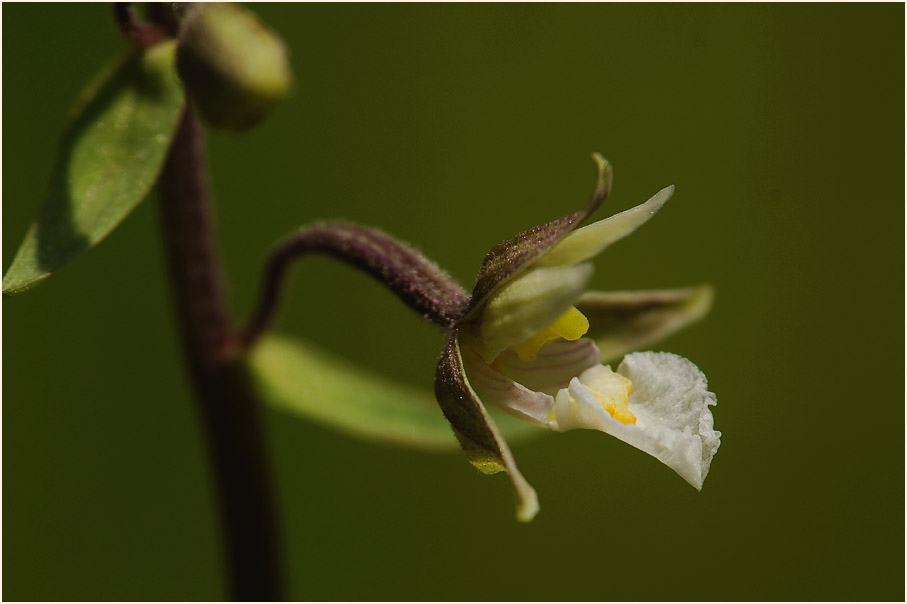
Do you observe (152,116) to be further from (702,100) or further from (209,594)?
(702,100)

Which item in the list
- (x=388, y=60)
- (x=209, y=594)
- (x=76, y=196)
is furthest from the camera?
(x=388, y=60)

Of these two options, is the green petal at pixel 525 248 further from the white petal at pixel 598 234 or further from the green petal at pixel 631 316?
the green petal at pixel 631 316

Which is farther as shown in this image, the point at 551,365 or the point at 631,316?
the point at 631,316

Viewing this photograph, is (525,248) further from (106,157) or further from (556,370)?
(106,157)

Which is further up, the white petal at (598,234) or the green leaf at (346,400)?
the white petal at (598,234)

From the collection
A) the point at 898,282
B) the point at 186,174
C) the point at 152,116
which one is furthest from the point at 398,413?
the point at 898,282

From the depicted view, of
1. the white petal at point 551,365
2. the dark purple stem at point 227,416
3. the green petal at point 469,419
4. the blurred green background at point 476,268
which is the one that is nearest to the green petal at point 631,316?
the white petal at point 551,365

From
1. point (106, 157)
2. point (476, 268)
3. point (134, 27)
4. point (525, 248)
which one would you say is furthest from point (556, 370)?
point (476, 268)
